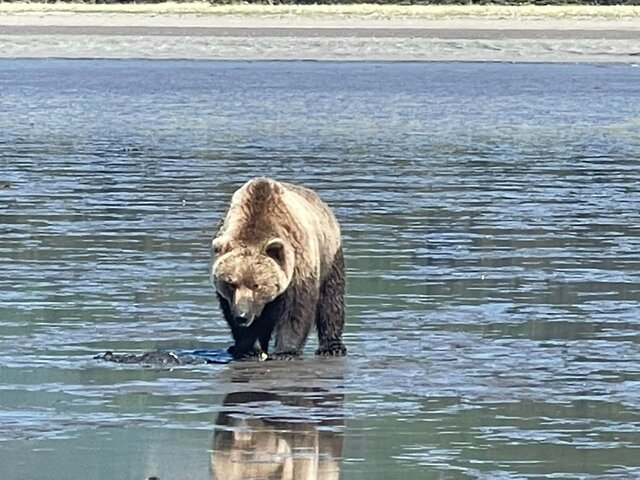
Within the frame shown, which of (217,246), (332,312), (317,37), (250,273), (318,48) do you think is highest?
(217,246)

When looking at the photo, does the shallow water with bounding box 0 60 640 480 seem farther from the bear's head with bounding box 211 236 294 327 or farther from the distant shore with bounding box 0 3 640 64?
the distant shore with bounding box 0 3 640 64

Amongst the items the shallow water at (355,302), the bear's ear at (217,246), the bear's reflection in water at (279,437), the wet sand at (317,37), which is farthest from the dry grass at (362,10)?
the bear's reflection in water at (279,437)

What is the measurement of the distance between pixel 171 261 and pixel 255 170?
20.1 ft

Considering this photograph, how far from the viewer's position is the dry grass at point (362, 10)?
50.1m

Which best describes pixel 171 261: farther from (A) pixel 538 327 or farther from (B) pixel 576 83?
(B) pixel 576 83

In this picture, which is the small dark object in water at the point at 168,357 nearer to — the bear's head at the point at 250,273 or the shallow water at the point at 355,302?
the shallow water at the point at 355,302

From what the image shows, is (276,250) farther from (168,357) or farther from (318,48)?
(318,48)

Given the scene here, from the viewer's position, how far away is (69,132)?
77.8 feet

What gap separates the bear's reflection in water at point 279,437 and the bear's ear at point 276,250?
2.14 ft

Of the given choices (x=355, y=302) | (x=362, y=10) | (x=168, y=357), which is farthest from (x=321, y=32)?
(x=168, y=357)

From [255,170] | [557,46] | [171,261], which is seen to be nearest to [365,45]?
[557,46]

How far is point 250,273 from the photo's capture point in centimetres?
894

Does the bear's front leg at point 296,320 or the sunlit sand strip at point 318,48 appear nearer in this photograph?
the bear's front leg at point 296,320

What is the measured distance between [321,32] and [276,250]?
122ft
